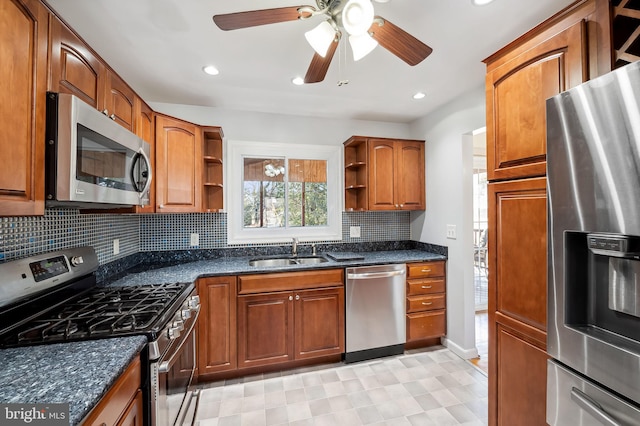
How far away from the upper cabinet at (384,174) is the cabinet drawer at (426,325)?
1.16 meters

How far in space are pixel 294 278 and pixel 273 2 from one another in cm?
196

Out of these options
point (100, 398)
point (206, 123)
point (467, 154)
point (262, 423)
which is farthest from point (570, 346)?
point (206, 123)

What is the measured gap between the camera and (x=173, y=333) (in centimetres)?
135

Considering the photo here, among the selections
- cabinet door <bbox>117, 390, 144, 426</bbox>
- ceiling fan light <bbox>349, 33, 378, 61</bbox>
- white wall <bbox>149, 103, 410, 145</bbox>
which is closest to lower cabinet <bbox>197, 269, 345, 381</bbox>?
cabinet door <bbox>117, 390, 144, 426</bbox>

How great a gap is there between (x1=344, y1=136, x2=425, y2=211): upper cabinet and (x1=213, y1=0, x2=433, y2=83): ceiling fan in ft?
5.35

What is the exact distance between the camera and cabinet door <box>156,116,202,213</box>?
7.51 feet

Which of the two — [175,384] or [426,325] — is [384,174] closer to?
[426,325]

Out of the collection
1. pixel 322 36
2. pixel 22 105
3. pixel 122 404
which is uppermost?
pixel 322 36

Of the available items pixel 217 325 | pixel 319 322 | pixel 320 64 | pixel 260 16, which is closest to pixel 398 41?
pixel 320 64

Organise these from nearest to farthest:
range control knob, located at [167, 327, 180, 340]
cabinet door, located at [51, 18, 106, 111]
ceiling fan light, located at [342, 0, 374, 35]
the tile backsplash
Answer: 1. ceiling fan light, located at [342, 0, 374, 35]
2. cabinet door, located at [51, 18, 106, 111]
3. range control knob, located at [167, 327, 180, 340]
4. the tile backsplash

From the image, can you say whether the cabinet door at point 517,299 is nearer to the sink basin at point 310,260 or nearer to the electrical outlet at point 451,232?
the electrical outlet at point 451,232

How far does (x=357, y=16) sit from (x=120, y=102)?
1585 millimetres

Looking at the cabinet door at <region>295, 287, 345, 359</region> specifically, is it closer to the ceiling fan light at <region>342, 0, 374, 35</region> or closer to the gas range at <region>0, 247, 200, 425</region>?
the gas range at <region>0, 247, 200, 425</region>

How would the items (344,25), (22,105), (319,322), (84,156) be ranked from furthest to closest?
(319,322), (84,156), (344,25), (22,105)
